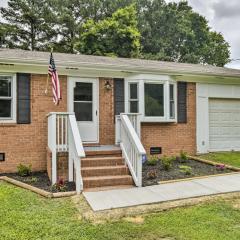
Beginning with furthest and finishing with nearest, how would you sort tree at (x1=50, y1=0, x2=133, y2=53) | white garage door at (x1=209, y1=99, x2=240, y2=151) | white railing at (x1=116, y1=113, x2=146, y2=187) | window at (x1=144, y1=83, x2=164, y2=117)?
tree at (x1=50, y1=0, x2=133, y2=53), white garage door at (x1=209, y1=99, x2=240, y2=151), window at (x1=144, y1=83, x2=164, y2=117), white railing at (x1=116, y1=113, x2=146, y2=187)

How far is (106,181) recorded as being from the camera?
7016 mm

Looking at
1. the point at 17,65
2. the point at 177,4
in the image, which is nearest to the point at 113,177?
the point at 17,65

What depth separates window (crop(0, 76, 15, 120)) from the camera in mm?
8516

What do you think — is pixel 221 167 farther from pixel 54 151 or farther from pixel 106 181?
pixel 54 151

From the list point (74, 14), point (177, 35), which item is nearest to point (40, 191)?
point (74, 14)

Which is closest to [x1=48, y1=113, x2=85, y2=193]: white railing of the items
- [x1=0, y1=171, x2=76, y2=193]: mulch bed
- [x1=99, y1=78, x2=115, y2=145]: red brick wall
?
[x1=0, y1=171, x2=76, y2=193]: mulch bed

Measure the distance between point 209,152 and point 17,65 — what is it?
7.45 metres

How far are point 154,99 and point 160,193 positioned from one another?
425cm

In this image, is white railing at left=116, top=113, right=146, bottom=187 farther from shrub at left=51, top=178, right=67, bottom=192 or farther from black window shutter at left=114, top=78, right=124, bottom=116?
shrub at left=51, top=178, right=67, bottom=192

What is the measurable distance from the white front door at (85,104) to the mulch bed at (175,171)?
2.03 meters

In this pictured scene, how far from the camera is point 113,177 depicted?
283 inches

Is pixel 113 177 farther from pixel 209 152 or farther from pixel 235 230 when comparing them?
pixel 209 152

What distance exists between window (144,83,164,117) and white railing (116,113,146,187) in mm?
1074

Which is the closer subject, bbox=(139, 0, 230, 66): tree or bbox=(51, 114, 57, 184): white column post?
bbox=(51, 114, 57, 184): white column post
